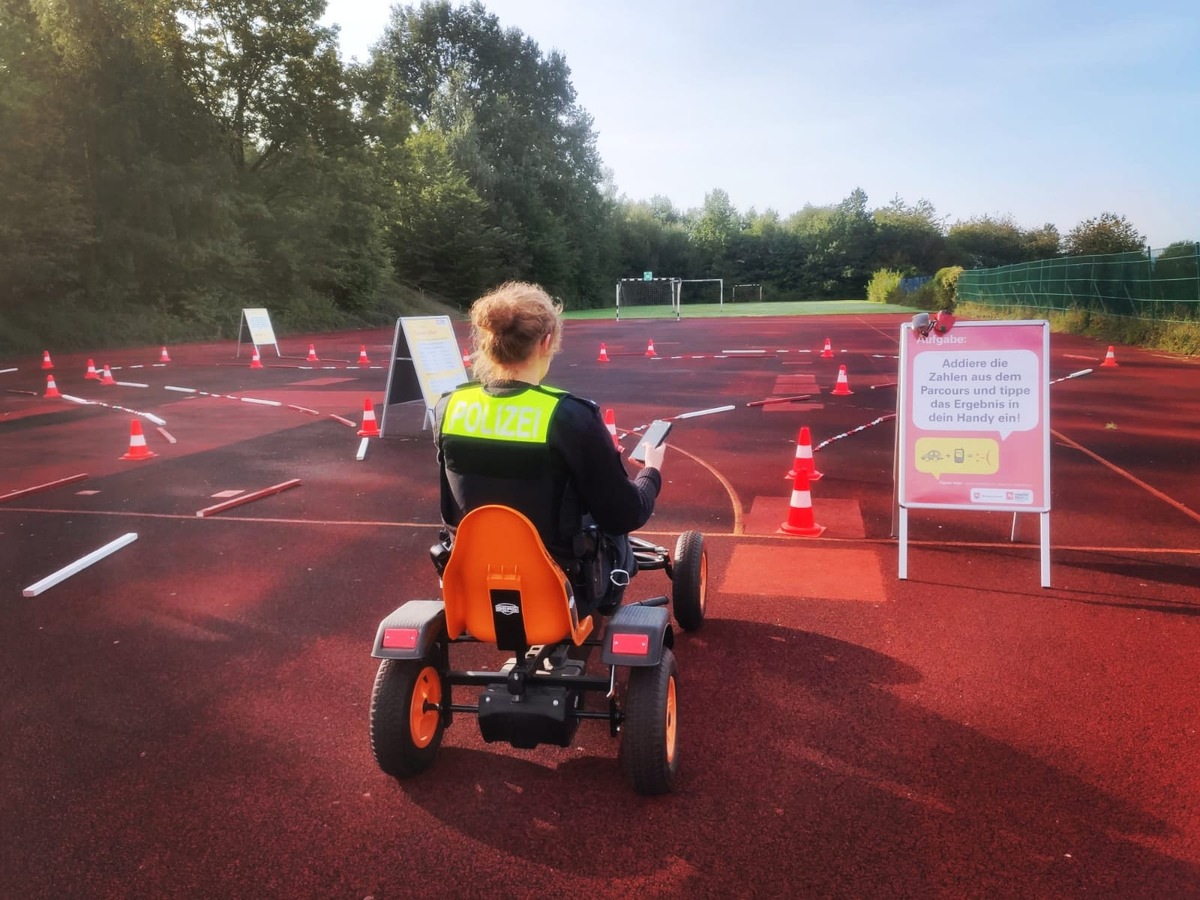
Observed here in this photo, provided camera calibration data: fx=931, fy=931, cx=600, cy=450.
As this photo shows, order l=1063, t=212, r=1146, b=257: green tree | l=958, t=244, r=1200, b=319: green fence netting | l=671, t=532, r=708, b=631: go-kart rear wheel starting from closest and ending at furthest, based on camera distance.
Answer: l=671, t=532, r=708, b=631: go-kart rear wheel
l=958, t=244, r=1200, b=319: green fence netting
l=1063, t=212, r=1146, b=257: green tree

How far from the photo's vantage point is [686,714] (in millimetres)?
3672

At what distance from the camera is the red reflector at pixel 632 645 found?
118 inches

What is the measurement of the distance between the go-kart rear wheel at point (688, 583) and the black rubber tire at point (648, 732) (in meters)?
1.26

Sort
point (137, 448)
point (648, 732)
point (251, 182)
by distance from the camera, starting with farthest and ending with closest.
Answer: point (251, 182), point (137, 448), point (648, 732)

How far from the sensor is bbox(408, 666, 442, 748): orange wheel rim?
315cm

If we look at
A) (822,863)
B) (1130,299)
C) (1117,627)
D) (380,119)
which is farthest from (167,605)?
(380,119)

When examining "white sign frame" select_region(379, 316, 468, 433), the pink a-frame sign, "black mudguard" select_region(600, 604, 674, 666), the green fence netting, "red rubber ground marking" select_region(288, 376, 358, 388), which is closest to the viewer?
"black mudguard" select_region(600, 604, 674, 666)

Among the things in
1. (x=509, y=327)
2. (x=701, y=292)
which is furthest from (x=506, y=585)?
(x=701, y=292)

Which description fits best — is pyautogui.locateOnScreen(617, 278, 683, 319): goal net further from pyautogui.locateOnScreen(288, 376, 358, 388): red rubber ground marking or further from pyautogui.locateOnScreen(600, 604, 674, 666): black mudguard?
pyautogui.locateOnScreen(600, 604, 674, 666): black mudguard

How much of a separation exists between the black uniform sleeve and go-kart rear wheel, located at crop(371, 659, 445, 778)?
82 cm

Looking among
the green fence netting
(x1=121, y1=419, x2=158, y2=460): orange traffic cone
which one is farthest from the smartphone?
the green fence netting

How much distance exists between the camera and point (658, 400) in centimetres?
1330

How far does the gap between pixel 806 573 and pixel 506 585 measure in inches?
116

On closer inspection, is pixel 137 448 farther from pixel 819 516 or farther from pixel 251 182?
pixel 251 182
